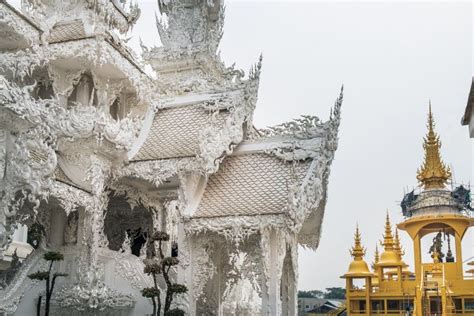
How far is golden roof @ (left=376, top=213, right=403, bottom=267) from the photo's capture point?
635 inches

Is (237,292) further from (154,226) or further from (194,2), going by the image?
(194,2)

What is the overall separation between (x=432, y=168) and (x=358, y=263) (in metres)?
3.13

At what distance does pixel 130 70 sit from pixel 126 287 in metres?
3.57

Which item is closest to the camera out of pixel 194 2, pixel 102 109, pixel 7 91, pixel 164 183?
pixel 7 91

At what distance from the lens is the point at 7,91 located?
6867 mm

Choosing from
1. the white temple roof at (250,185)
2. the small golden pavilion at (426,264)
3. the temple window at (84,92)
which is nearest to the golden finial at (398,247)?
the small golden pavilion at (426,264)

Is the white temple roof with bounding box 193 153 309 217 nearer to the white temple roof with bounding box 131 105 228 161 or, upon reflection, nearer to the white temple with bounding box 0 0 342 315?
the white temple with bounding box 0 0 342 315

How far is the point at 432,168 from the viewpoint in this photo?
1681 cm

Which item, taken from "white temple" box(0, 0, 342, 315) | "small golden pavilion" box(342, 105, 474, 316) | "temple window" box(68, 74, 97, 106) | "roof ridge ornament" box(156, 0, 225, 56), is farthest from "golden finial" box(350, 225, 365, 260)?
"temple window" box(68, 74, 97, 106)

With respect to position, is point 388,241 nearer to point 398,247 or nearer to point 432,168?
point 398,247

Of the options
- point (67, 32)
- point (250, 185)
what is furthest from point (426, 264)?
point (67, 32)

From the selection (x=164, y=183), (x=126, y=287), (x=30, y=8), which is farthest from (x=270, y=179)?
(x=30, y=8)

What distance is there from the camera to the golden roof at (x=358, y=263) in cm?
1579

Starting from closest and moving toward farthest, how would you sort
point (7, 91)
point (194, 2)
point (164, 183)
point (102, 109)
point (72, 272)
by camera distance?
point (7, 91) < point (72, 272) < point (102, 109) < point (164, 183) < point (194, 2)
